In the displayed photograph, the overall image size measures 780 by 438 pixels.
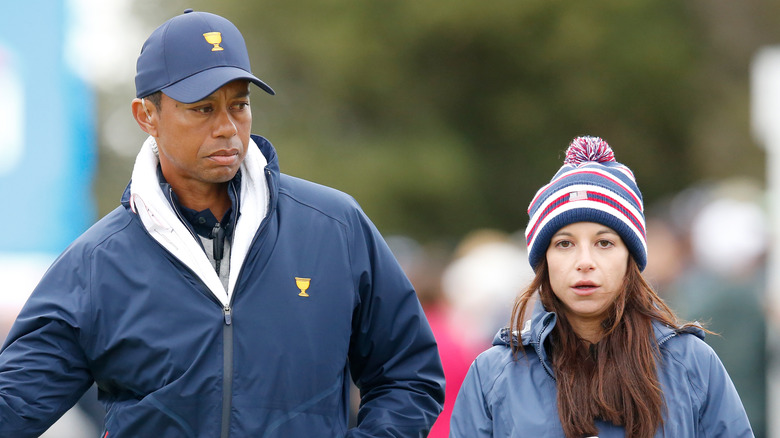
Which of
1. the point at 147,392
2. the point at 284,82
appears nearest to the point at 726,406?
the point at 147,392

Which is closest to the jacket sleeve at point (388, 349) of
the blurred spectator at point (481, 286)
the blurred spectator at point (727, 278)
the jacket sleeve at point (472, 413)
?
the jacket sleeve at point (472, 413)

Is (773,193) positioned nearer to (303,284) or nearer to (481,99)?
(303,284)

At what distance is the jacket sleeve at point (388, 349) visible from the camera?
3.90 m

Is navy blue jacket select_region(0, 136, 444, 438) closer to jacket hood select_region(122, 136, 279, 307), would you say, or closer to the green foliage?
jacket hood select_region(122, 136, 279, 307)

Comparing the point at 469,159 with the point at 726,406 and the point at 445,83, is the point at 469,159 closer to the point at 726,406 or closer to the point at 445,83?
the point at 445,83

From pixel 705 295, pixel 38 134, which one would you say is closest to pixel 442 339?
pixel 705 295

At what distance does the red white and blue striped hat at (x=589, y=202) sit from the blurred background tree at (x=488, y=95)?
1719 cm

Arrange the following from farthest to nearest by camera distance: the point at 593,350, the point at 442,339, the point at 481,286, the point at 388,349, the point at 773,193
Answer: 1. the point at 481,286
2. the point at 773,193
3. the point at 442,339
4. the point at 388,349
5. the point at 593,350

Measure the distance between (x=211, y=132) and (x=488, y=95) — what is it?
19429 millimetres

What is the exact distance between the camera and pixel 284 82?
949 inches

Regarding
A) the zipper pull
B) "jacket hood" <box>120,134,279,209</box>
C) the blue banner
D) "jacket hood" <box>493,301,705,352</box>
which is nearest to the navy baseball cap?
"jacket hood" <box>120,134,279,209</box>

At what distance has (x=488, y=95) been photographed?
2294 centimetres

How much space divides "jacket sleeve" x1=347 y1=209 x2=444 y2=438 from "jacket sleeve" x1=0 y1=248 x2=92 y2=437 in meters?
0.87

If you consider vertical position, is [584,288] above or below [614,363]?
above
